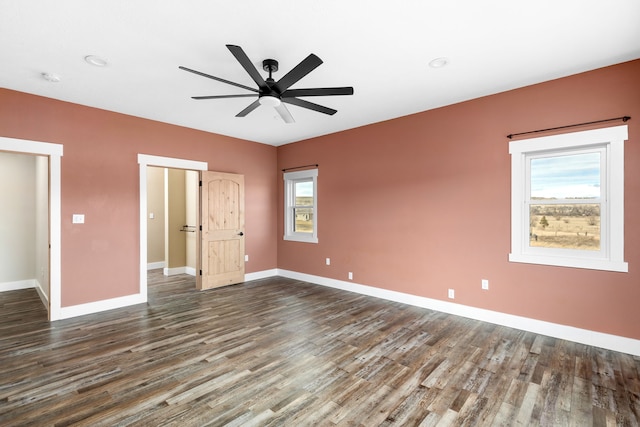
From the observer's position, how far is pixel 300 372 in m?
2.59

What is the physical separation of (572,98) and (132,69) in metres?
4.64

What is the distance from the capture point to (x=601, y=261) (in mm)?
3023

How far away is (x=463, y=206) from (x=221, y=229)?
4.07m

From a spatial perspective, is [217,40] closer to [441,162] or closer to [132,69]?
[132,69]

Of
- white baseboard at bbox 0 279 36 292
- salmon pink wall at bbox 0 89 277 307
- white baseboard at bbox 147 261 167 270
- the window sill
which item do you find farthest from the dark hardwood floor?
white baseboard at bbox 147 261 167 270

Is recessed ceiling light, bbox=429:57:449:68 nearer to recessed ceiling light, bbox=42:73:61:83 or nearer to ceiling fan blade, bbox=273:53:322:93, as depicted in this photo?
ceiling fan blade, bbox=273:53:322:93

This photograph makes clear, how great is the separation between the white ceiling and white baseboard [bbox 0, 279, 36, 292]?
3.67m

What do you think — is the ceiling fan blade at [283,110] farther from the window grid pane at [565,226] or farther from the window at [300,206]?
the window grid pane at [565,226]

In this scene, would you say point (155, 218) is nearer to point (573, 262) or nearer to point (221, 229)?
point (221, 229)

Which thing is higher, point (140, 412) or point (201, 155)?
point (201, 155)

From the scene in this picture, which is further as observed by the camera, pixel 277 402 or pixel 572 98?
pixel 572 98

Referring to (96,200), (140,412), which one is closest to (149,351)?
(140,412)

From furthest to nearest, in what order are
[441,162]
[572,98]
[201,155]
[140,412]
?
[201,155] < [441,162] < [572,98] < [140,412]

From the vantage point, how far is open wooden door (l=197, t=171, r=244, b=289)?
5279mm
